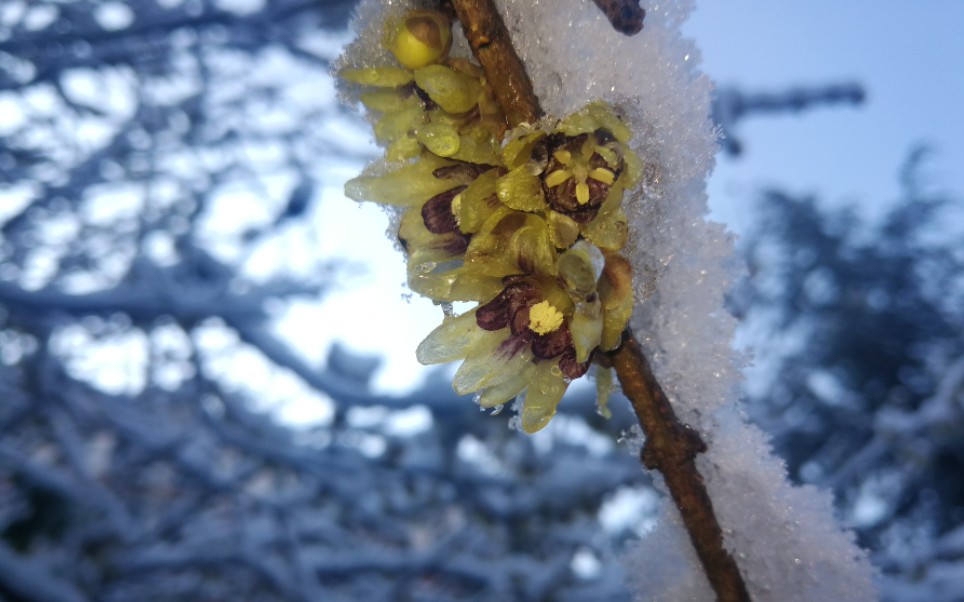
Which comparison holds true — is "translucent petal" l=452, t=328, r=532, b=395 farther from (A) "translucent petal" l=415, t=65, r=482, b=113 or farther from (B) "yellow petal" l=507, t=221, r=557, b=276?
(A) "translucent petal" l=415, t=65, r=482, b=113

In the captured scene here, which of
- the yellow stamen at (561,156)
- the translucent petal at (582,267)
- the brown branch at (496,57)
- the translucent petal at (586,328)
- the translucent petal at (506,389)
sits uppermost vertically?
the brown branch at (496,57)

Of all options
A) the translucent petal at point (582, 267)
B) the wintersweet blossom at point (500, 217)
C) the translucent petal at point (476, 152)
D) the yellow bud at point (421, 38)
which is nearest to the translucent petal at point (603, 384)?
the wintersweet blossom at point (500, 217)

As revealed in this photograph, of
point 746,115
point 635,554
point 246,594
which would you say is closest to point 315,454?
point 246,594

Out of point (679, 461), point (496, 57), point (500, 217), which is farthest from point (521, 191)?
point (679, 461)

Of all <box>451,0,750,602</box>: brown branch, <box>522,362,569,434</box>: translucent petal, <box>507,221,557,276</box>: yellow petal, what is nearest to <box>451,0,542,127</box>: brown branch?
<box>451,0,750,602</box>: brown branch

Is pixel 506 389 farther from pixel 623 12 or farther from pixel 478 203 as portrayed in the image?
pixel 623 12

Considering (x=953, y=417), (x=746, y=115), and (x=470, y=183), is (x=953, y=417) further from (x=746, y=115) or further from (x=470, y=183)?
(x=470, y=183)

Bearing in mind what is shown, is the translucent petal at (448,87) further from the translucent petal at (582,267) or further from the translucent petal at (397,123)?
the translucent petal at (582,267)
